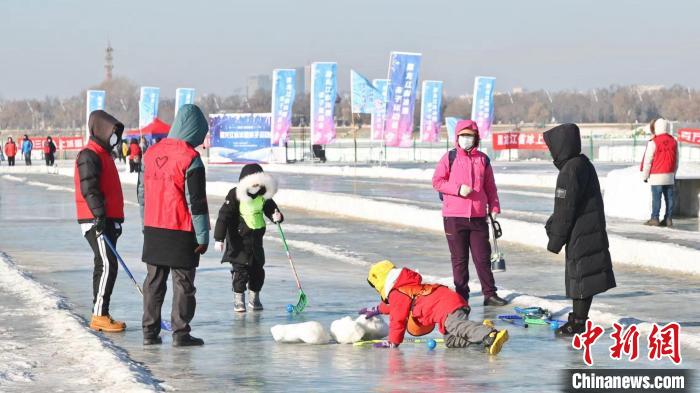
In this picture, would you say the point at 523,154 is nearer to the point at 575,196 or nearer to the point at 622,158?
the point at 622,158

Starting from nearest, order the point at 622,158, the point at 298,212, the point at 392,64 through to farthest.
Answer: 1. the point at 298,212
2. the point at 392,64
3. the point at 622,158

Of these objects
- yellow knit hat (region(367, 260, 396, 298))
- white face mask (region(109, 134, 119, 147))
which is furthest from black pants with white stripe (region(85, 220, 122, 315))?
yellow knit hat (region(367, 260, 396, 298))

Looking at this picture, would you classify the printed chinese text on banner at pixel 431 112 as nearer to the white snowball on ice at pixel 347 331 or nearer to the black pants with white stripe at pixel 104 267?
the black pants with white stripe at pixel 104 267

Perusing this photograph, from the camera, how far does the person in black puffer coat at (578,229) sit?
10188mm

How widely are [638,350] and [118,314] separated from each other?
191 inches

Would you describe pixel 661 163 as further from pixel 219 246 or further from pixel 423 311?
pixel 423 311

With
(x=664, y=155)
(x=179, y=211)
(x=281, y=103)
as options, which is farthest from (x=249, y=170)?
(x=281, y=103)

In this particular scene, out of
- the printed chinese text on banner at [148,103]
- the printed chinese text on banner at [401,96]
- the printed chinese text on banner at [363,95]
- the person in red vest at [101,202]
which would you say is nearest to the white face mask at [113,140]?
the person in red vest at [101,202]

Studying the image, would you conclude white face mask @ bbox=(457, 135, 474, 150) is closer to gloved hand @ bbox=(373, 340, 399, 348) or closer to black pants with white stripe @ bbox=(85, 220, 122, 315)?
gloved hand @ bbox=(373, 340, 399, 348)

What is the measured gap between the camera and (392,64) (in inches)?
2158

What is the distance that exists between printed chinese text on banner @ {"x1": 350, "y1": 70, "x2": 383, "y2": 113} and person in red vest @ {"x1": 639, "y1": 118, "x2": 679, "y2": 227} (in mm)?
31958

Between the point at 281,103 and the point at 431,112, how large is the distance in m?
9.83

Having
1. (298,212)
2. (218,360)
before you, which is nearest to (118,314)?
(218,360)

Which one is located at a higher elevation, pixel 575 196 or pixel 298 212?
pixel 575 196
